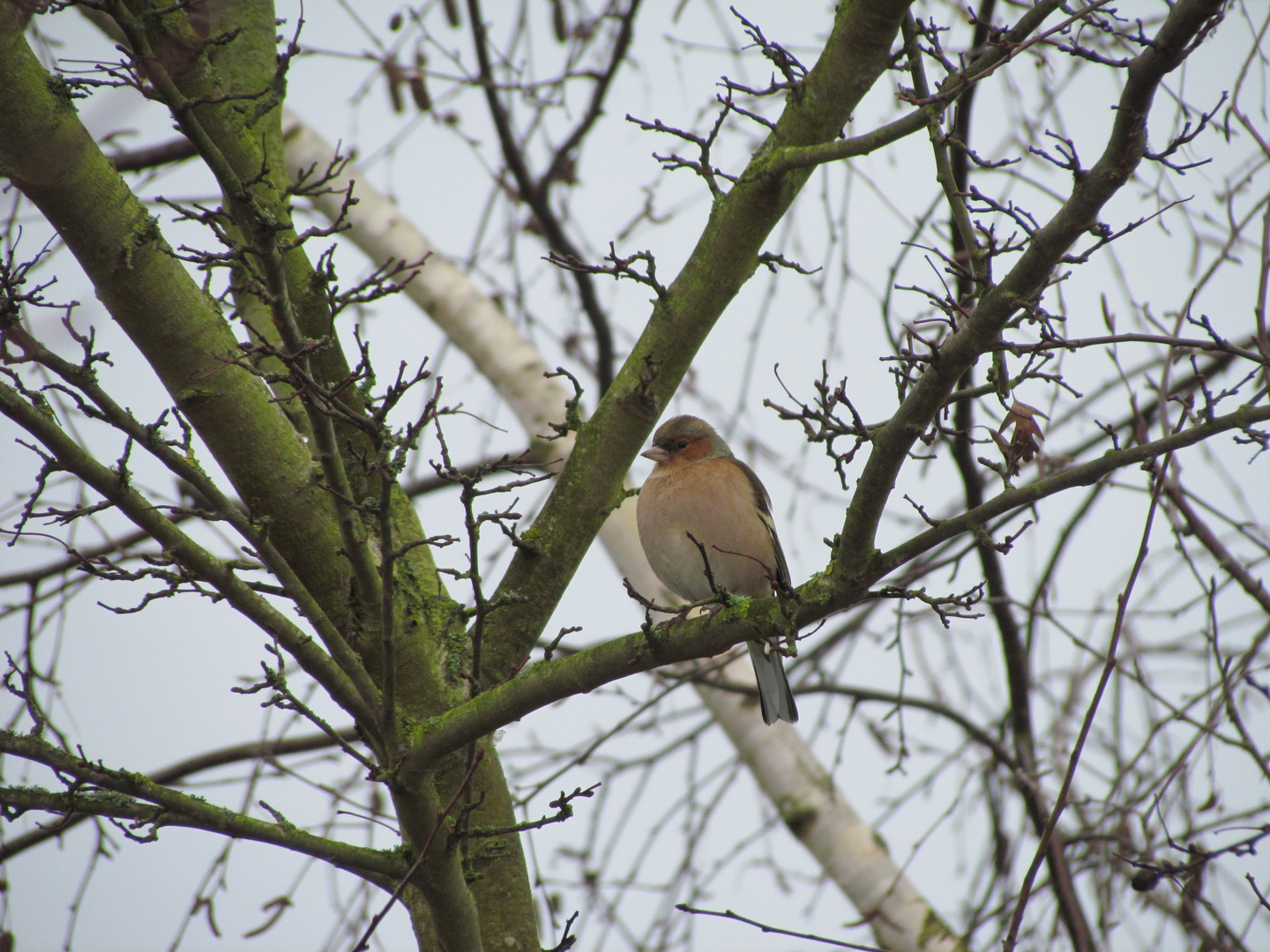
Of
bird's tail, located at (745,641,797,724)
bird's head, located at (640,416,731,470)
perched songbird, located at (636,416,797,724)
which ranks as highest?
bird's head, located at (640,416,731,470)

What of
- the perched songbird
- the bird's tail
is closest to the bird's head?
the perched songbird

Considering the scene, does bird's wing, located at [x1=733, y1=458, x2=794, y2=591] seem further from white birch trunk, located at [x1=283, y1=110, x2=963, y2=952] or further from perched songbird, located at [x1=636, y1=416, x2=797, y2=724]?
white birch trunk, located at [x1=283, y1=110, x2=963, y2=952]

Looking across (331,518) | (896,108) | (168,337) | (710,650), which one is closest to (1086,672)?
(896,108)

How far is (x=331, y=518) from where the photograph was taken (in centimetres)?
289

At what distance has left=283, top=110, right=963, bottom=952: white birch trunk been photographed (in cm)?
451

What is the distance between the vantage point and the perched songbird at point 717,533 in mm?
4289

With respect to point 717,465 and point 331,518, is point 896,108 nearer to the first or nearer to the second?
point 717,465

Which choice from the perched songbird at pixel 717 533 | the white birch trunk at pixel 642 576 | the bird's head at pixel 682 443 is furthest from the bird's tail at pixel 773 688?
the bird's head at pixel 682 443

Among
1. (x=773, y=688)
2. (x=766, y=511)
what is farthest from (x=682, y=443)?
(x=773, y=688)

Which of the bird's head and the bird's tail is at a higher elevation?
the bird's head

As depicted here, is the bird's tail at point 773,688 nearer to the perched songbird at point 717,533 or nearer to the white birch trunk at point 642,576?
the perched songbird at point 717,533

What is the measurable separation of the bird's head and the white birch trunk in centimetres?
60

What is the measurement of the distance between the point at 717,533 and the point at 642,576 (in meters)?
1.17

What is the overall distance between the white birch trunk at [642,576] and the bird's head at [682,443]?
0.60m
